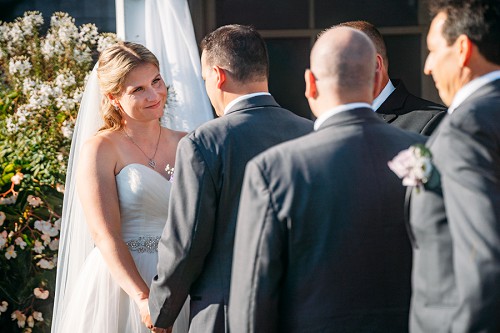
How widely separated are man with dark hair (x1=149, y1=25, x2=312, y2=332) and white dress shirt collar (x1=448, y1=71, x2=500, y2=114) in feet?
2.76

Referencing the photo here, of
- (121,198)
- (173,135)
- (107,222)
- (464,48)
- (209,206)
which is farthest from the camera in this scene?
(173,135)

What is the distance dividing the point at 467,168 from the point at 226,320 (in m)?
1.24

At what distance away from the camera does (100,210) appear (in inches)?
145

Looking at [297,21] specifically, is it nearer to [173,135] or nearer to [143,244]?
[173,135]

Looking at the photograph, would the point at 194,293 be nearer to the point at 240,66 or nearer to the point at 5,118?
the point at 240,66

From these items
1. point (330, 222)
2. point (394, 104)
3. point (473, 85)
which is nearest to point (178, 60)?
point (394, 104)

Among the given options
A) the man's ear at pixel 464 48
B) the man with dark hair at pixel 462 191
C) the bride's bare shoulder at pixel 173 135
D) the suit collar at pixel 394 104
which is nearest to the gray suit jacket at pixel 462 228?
the man with dark hair at pixel 462 191

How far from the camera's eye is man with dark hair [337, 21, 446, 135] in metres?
3.79

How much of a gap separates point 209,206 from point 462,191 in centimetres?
107

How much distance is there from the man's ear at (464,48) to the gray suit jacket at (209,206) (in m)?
0.87

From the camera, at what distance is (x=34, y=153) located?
481 cm

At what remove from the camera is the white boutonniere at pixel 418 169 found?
215cm

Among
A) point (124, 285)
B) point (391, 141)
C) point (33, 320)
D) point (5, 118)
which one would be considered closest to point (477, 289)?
point (391, 141)

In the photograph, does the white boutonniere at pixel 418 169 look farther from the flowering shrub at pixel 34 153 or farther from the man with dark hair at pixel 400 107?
the flowering shrub at pixel 34 153
